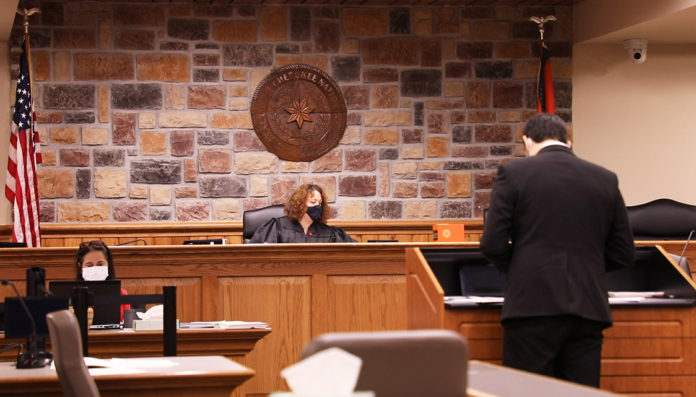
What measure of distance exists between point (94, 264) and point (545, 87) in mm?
5217

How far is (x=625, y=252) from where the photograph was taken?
14.1 ft

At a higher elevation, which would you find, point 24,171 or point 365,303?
point 24,171

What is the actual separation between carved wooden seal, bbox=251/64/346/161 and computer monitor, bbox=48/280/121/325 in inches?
184

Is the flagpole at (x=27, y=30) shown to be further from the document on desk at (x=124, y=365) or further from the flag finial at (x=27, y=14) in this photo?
the document on desk at (x=124, y=365)

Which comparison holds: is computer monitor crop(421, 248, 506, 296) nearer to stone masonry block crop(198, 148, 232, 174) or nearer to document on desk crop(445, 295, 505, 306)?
document on desk crop(445, 295, 505, 306)

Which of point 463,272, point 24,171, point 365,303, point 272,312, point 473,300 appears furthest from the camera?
point 24,171

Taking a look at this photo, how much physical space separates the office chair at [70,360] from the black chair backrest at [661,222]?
6.15m

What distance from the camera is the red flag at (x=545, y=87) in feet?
32.8

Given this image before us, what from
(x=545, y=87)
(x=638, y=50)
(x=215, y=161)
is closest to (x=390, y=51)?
(x=545, y=87)

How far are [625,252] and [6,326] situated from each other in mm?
2465

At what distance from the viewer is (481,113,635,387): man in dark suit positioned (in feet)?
13.6

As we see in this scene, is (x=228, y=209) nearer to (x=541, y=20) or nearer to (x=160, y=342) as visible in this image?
(x=541, y=20)

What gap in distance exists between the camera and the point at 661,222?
866 centimetres

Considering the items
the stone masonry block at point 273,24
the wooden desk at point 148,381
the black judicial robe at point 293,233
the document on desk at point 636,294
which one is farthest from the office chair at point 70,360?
the stone masonry block at point 273,24
